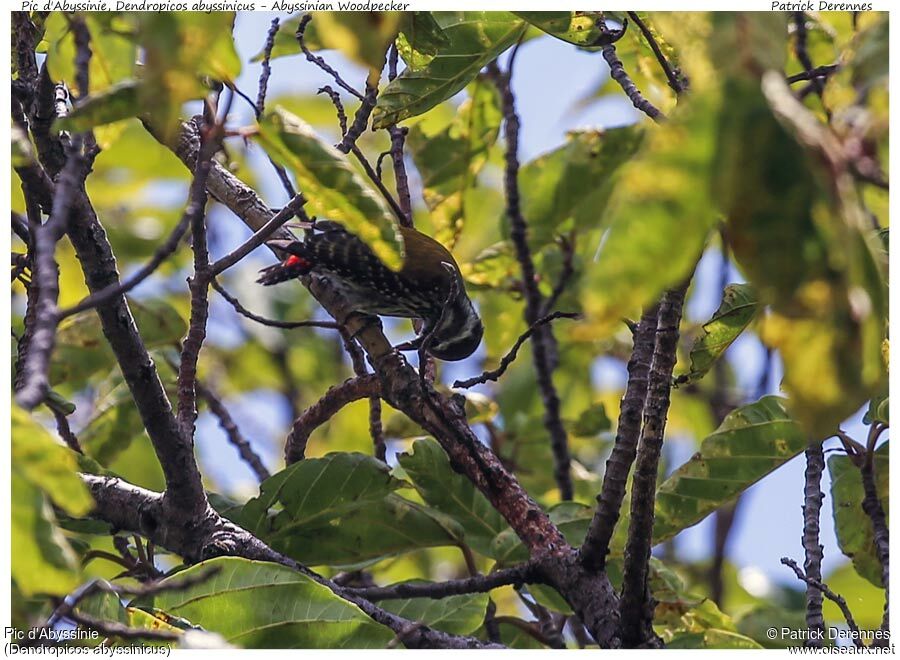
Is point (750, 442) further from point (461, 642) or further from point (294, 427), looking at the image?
point (294, 427)

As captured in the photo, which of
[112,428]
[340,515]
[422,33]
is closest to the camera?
[422,33]

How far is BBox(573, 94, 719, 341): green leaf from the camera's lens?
1.12 meters

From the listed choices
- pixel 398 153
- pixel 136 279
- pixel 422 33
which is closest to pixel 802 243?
pixel 136 279

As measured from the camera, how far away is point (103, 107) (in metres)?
1.62

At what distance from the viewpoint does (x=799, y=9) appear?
207cm

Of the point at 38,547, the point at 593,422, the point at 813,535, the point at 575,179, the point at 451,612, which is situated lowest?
the point at 38,547

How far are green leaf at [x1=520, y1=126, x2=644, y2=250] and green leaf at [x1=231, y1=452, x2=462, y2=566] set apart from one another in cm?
168

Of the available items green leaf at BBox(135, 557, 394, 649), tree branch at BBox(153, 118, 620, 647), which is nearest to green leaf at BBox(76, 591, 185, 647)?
green leaf at BBox(135, 557, 394, 649)

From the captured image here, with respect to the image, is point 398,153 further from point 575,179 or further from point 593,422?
point 593,422

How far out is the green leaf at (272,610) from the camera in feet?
7.77

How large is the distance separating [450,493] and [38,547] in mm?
2024

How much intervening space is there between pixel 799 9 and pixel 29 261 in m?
1.94

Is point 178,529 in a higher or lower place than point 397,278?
lower

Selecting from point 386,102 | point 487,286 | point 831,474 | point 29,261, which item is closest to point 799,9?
point 386,102
